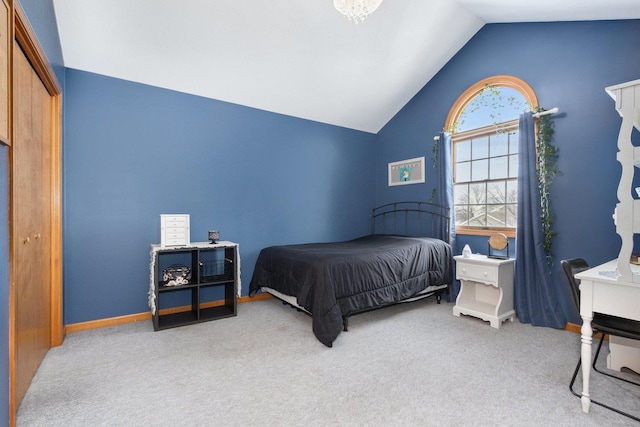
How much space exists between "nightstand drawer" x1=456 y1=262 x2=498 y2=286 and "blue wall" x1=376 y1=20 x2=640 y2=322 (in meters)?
0.58

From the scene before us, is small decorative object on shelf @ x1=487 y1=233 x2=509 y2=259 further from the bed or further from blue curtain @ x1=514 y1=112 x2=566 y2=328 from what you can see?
the bed

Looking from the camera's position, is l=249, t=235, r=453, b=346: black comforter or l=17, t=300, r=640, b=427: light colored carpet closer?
l=17, t=300, r=640, b=427: light colored carpet

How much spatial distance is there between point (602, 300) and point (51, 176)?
3.77 m

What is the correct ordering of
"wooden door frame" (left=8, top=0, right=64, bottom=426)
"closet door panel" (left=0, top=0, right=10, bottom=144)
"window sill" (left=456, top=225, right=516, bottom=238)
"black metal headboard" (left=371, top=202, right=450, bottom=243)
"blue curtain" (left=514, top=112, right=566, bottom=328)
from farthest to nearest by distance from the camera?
"black metal headboard" (left=371, top=202, right=450, bottom=243)
"window sill" (left=456, top=225, right=516, bottom=238)
"blue curtain" (left=514, top=112, right=566, bottom=328)
"wooden door frame" (left=8, top=0, right=64, bottom=426)
"closet door panel" (left=0, top=0, right=10, bottom=144)

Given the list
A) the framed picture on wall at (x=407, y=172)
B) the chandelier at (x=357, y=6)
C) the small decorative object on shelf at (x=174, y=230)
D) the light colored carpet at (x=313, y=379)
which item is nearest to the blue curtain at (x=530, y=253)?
the light colored carpet at (x=313, y=379)

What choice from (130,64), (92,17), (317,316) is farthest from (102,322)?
(92,17)

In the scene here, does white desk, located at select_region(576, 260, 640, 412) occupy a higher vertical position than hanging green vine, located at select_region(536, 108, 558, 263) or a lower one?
lower

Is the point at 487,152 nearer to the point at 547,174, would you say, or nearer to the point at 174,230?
the point at 547,174

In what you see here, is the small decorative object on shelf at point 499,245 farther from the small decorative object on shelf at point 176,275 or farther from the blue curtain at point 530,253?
the small decorative object on shelf at point 176,275

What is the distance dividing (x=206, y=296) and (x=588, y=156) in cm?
400

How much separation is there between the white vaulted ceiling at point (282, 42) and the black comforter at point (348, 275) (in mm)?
1927

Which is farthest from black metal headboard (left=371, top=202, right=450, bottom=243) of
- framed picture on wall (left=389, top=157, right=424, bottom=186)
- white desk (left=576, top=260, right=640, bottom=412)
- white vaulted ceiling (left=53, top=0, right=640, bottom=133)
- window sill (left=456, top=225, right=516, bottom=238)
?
white desk (left=576, top=260, right=640, bottom=412)

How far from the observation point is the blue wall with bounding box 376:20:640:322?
264 cm

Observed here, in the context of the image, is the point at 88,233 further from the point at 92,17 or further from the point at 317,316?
the point at 317,316
